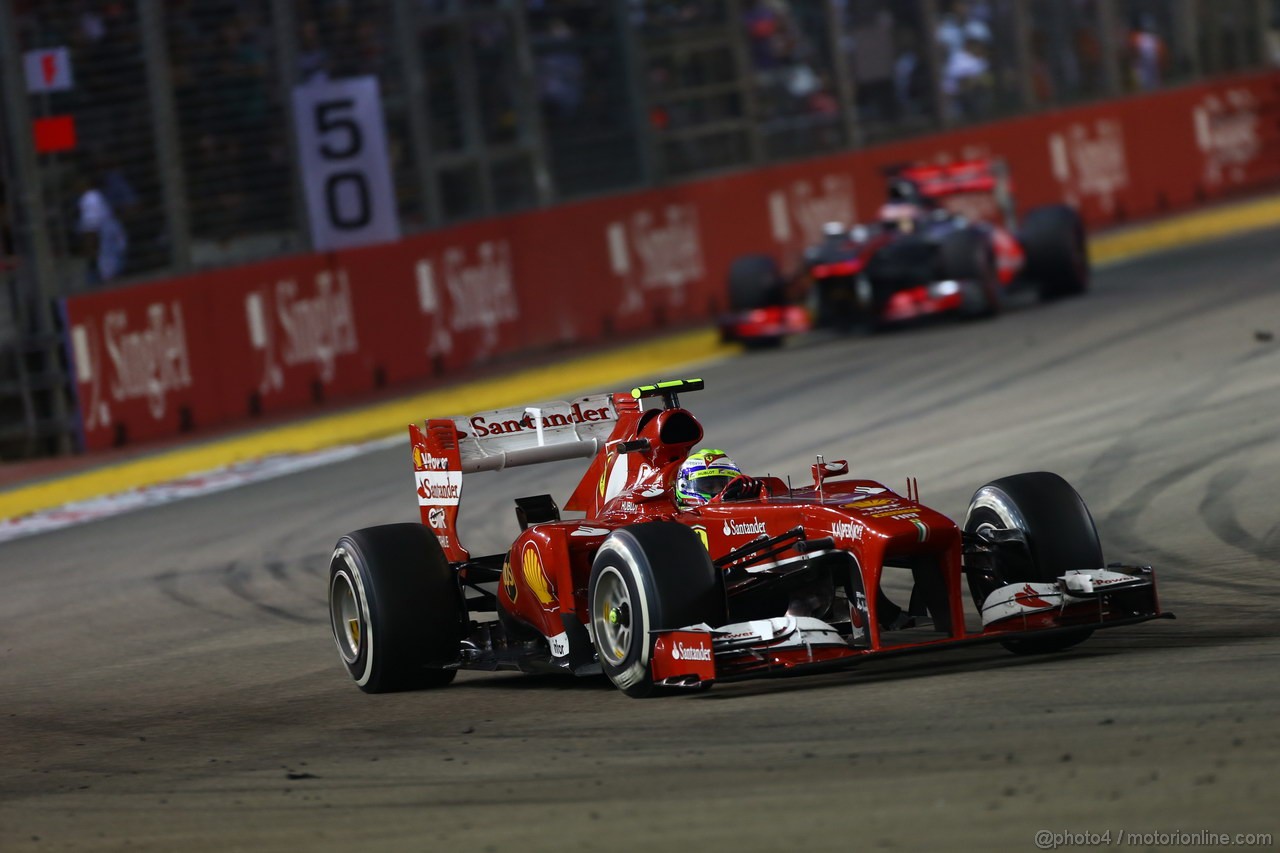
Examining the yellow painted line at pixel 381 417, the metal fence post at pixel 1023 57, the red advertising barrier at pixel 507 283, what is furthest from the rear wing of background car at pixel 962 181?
the metal fence post at pixel 1023 57

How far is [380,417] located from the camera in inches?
742

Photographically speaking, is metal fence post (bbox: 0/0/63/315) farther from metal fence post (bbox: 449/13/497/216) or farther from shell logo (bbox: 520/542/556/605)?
shell logo (bbox: 520/542/556/605)

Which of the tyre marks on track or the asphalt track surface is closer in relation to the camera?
the asphalt track surface

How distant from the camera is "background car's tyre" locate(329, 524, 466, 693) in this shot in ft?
28.3

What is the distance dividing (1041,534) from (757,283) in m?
13.1

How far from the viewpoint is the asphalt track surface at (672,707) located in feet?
18.8

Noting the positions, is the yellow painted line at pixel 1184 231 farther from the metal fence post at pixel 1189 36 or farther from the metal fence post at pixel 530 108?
the metal fence post at pixel 530 108

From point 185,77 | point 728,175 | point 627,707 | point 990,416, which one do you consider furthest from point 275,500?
point 728,175

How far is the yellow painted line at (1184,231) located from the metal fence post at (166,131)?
451 inches

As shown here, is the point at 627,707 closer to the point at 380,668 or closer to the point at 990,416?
the point at 380,668

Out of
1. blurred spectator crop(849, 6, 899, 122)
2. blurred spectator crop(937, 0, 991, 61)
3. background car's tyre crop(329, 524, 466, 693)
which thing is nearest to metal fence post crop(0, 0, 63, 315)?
background car's tyre crop(329, 524, 466, 693)

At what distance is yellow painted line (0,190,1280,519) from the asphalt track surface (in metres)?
1.59

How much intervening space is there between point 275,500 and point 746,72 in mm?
13247

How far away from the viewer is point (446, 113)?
23.1 meters
